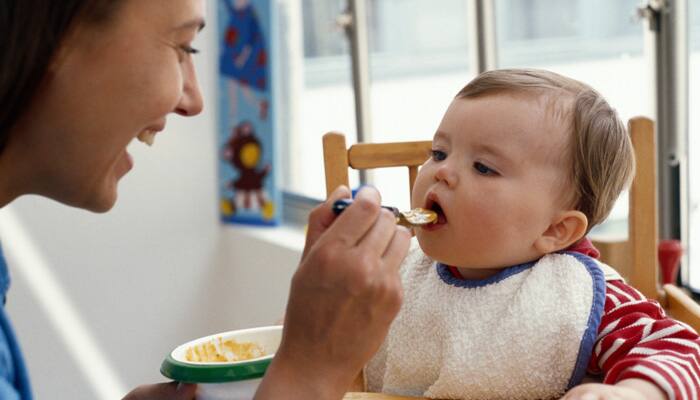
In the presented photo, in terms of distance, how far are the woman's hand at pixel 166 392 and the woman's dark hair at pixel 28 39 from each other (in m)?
0.39

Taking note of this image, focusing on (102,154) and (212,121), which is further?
(212,121)

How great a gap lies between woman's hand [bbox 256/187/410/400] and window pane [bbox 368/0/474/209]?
1.77m

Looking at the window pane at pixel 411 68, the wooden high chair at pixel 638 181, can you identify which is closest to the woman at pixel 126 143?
the wooden high chair at pixel 638 181

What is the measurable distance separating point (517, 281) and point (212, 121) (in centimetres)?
233

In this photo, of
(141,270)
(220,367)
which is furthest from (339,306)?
(141,270)

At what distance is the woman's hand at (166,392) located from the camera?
1.12 meters

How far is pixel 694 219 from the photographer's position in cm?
212

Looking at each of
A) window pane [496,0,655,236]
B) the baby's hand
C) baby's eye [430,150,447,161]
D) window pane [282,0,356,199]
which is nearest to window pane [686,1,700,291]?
window pane [496,0,655,236]

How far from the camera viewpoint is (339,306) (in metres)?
0.91

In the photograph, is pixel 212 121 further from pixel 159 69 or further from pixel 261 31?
pixel 159 69

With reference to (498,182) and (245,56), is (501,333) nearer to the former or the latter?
(498,182)

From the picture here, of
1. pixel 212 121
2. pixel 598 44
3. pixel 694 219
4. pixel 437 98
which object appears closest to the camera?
pixel 694 219

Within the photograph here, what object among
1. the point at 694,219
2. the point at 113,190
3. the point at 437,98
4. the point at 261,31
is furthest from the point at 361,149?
the point at 261,31

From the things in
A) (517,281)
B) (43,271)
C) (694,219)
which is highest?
(517,281)
